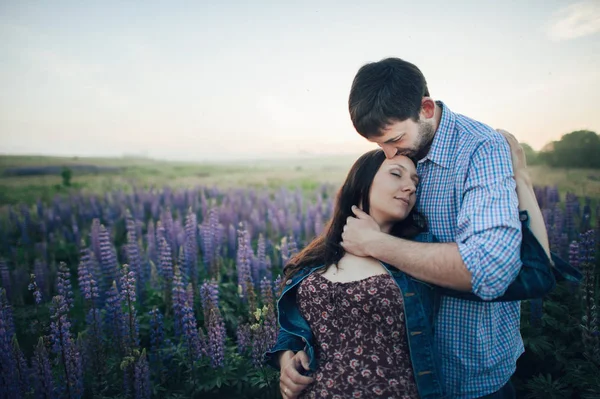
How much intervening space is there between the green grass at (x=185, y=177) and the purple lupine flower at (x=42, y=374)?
14.8 ft

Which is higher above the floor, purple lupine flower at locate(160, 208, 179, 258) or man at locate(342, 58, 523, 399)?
man at locate(342, 58, 523, 399)

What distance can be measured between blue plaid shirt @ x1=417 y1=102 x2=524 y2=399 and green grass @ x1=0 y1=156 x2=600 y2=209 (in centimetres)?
380

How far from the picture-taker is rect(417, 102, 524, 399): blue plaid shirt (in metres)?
2.19

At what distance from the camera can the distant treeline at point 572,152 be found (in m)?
5.11

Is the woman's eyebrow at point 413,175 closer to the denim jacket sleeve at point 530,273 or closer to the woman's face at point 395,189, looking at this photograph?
the woman's face at point 395,189

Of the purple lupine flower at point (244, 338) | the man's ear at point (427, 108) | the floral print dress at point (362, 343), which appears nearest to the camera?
the floral print dress at point (362, 343)

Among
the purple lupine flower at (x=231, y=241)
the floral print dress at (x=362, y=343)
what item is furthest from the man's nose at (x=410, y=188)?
the purple lupine flower at (x=231, y=241)

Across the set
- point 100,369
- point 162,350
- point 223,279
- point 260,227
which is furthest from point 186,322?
point 260,227

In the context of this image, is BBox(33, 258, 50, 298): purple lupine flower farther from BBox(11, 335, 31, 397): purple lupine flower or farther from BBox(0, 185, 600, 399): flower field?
BBox(11, 335, 31, 397): purple lupine flower

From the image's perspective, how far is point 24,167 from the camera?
7.15 metres

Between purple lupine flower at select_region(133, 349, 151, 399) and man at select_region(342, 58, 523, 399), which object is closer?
man at select_region(342, 58, 523, 399)

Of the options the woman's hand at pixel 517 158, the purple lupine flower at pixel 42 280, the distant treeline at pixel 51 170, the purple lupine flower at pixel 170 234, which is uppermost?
the woman's hand at pixel 517 158

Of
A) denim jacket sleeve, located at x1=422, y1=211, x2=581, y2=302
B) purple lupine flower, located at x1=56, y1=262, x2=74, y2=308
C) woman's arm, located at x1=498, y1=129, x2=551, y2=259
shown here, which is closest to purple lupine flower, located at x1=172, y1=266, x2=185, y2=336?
purple lupine flower, located at x1=56, y1=262, x2=74, y2=308

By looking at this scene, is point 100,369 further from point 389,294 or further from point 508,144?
point 508,144
